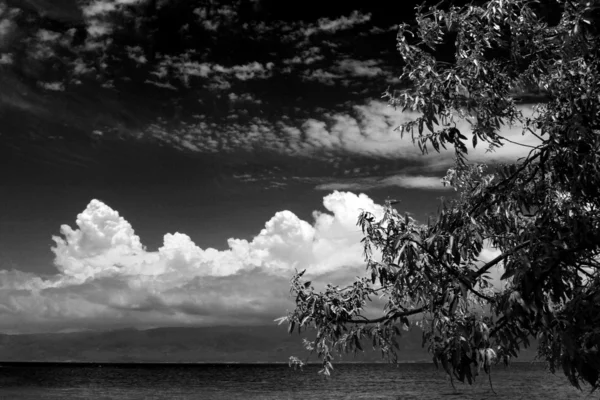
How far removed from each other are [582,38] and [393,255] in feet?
14.5

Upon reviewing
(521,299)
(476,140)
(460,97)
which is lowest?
(521,299)

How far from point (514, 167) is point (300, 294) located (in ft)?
14.2

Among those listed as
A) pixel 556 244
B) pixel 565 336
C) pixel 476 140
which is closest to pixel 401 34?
pixel 476 140

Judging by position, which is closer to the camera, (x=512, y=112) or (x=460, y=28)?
(x=460, y=28)

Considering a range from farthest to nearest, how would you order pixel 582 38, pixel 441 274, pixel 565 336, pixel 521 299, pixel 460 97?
1. pixel 460 97
2. pixel 441 274
3. pixel 582 38
4. pixel 521 299
5. pixel 565 336

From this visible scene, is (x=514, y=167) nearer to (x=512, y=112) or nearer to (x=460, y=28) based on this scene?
(x=512, y=112)

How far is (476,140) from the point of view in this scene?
994 centimetres

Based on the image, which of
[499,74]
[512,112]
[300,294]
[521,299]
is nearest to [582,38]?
[499,74]

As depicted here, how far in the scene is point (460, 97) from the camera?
31.6 feet

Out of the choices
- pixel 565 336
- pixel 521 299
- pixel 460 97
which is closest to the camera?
pixel 565 336

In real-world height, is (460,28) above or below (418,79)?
above

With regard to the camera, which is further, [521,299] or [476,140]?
[476,140]

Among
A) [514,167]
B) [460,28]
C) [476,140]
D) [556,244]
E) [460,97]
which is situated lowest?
[556,244]

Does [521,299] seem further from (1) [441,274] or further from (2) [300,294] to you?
(2) [300,294]
